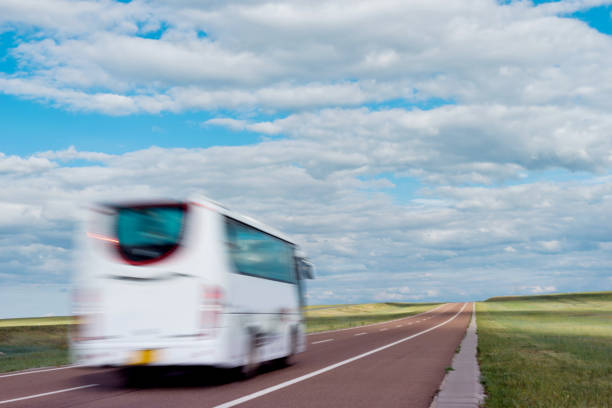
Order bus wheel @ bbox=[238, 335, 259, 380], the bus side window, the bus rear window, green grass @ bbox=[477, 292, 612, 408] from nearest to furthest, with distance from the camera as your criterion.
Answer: green grass @ bbox=[477, 292, 612, 408] < the bus rear window < the bus side window < bus wheel @ bbox=[238, 335, 259, 380]

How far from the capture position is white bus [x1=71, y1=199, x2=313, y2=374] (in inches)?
422

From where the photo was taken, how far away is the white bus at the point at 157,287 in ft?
35.2

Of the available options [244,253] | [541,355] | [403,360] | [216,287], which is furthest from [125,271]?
[541,355]

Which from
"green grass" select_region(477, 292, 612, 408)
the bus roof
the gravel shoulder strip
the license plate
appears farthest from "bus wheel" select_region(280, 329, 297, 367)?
the license plate

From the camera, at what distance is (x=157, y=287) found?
10781 mm

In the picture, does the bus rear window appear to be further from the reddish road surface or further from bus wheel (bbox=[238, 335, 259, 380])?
bus wheel (bbox=[238, 335, 259, 380])

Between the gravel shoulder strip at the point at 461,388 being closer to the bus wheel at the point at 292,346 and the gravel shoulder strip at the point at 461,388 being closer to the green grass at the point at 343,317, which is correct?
the bus wheel at the point at 292,346

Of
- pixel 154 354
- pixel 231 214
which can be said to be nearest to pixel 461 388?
pixel 231 214

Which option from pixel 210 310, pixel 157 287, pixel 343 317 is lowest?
pixel 343 317

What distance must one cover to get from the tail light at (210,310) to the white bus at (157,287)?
0.05 ft

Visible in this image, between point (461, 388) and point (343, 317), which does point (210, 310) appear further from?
point (343, 317)

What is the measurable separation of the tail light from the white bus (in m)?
0.02

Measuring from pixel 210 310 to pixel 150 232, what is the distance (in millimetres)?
1651

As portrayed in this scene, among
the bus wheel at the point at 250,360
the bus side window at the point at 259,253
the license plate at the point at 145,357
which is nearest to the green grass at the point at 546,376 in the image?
the bus wheel at the point at 250,360
